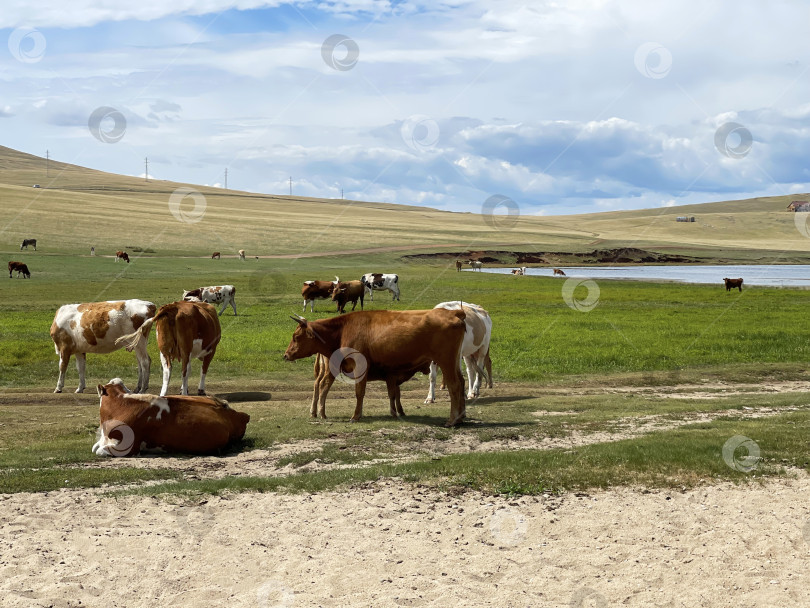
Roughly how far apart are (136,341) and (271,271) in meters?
55.1

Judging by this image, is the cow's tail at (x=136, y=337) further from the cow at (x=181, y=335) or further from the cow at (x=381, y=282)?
the cow at (x=381, y=282)

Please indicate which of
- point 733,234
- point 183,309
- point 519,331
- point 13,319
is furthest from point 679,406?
point 733,234

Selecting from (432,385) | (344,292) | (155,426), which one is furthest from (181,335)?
(344,292)

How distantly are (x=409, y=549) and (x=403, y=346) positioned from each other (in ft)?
21.6

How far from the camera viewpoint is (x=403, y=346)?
49.8 feet

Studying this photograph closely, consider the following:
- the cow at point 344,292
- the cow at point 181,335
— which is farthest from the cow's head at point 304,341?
the cow at point 344,292

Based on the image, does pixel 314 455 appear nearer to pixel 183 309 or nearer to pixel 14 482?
pixel 14 482

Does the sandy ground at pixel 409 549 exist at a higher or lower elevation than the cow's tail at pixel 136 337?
lower

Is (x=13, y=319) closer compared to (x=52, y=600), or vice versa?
(x=52, y=600)

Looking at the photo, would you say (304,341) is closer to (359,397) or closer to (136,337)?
(359,397)

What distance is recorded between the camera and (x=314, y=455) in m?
12.6

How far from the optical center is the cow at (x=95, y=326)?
1927cm

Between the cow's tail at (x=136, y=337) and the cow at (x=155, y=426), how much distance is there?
480 centimetres

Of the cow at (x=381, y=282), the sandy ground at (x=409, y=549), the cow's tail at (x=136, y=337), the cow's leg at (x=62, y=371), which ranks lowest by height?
the sandy ground at (x=409, y=549)
